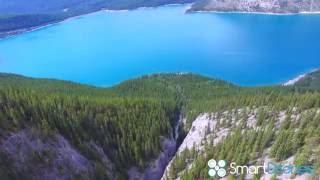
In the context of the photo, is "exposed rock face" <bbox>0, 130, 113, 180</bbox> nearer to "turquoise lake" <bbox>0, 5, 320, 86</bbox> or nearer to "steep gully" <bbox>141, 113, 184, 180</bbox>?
"steep gully" <bbox>141, 113, 184, 180</bbox>

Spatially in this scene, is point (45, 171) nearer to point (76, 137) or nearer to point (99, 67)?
point (76, 137)

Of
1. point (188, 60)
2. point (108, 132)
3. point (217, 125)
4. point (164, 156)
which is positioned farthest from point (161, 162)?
point (188, 60)

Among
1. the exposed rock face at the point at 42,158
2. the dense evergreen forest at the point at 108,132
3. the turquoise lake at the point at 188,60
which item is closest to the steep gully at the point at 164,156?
the dense evergreen forest at the point at 108,132

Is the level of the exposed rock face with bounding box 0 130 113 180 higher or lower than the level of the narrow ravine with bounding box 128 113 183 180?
higher

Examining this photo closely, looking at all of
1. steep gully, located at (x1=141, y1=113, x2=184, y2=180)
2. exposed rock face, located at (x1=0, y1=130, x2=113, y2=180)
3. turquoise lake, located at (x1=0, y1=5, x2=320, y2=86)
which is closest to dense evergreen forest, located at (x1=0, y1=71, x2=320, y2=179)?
exposed rock face, located at (x1=0, y1=130, x2=113, y2=180)

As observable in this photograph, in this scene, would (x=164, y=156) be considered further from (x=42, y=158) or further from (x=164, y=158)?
(x=42, y=158)

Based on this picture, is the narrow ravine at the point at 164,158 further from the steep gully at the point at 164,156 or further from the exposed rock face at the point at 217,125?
the exposed rock face at the point at 217,125

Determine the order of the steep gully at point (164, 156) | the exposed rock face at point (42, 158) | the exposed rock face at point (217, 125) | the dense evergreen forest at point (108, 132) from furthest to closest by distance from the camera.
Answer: the steep gully at point (164, 156)
the exposed rock face at point (217, 125)
the dense evergreen forest at point (108, 132)
the exposed rock face at point (42, 158)

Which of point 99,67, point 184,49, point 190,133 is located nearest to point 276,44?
point 184,49

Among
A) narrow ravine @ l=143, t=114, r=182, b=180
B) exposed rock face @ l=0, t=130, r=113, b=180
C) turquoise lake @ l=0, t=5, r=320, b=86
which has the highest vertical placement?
exposed rock face @ l=0, t=130, r=113, b=180

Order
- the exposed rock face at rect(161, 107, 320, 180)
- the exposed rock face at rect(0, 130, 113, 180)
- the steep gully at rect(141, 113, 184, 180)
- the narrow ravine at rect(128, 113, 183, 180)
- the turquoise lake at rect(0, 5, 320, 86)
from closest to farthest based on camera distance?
the exposed rock face at rect(0, 130, 113, 180) < the exposed rock face at rect(161, 107, 320, 180) < the narrow ravine at rect(128, 113, 183, 180) < the steep gully at rect(141, 113, 184, 180) < the turquoise lake at rect(0, 5, 320, 86)

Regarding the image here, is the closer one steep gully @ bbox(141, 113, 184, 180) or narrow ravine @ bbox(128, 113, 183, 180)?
narrow ravine @ bbox(128, 113, 183, 180)
